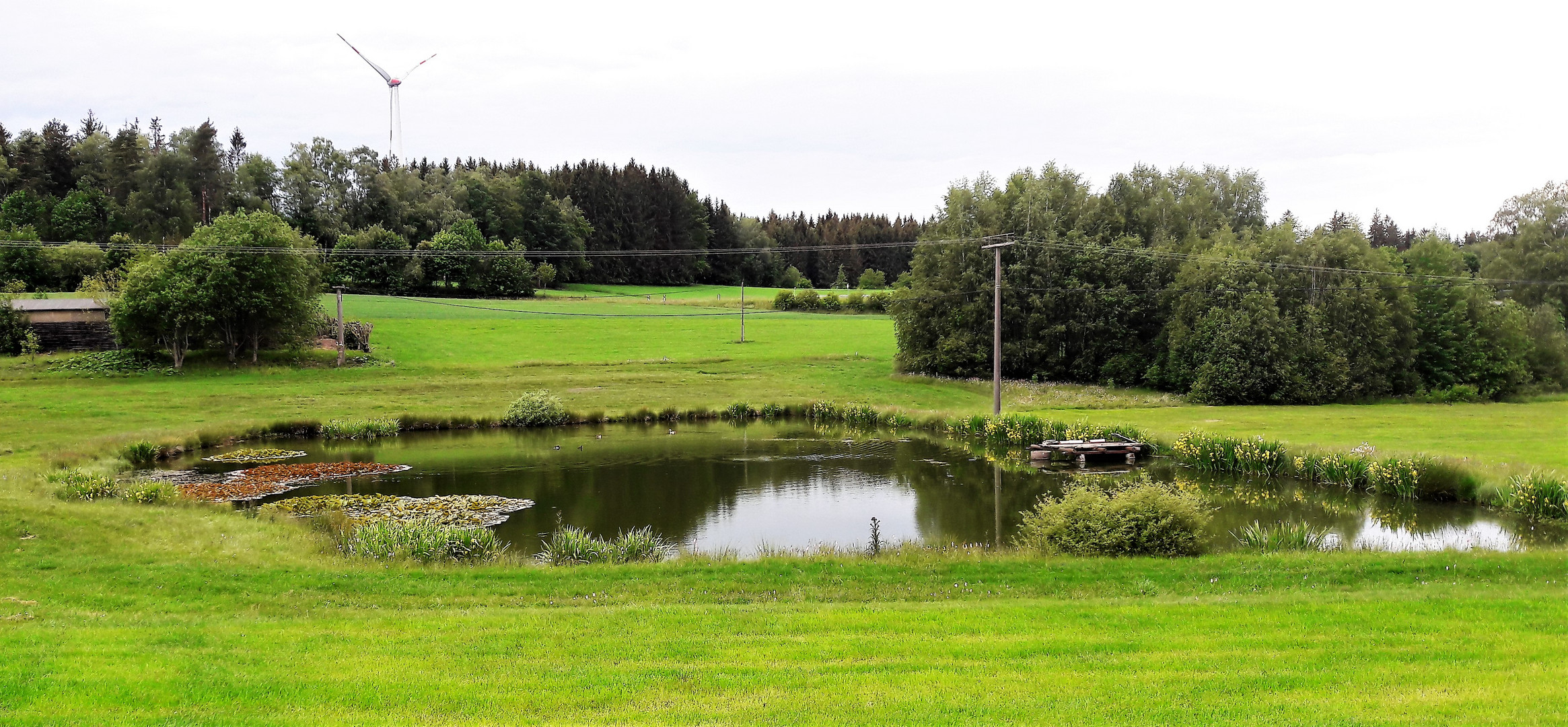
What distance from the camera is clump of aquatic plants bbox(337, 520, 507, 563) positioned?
17.0m

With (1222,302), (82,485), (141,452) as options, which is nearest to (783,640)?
(82,485)

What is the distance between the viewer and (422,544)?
56.6ft

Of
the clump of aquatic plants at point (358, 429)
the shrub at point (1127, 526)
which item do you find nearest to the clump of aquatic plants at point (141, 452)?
the clump of aquatic plants at point (358, 429)

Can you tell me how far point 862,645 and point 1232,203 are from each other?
2562 inches

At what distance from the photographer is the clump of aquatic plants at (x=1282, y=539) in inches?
695

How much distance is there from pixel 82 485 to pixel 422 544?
400 inches

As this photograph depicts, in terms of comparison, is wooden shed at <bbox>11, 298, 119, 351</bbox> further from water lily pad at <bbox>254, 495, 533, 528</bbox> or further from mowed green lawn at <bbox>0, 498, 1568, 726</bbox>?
mowed green lawn at <bbox>0, 498, 1568, 726</bbox>

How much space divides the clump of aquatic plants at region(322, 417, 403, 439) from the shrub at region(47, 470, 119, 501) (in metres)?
13.0

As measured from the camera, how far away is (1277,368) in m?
46.2

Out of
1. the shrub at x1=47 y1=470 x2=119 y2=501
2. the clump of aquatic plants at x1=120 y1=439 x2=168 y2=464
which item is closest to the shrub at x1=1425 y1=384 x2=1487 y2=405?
A: the shrub at x1=47 y1=470 x2=119 y2=501

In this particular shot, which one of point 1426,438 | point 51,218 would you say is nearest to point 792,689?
point 1426,438

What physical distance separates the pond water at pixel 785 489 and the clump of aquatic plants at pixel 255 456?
→ 0.62 meters

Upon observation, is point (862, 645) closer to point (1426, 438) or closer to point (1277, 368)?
point (1426, 438)

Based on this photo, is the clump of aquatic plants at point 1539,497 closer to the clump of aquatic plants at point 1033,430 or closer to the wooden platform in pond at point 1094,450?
the wooden platform in pond at point 1094,450
